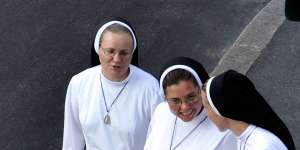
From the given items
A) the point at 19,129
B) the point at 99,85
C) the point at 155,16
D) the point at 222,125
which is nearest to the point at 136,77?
the point at 99,85

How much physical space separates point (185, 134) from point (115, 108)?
67 centimetres

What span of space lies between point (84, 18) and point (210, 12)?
1886mm

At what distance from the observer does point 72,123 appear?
496 centimetres

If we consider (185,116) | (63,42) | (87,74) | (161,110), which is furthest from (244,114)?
(63,42)

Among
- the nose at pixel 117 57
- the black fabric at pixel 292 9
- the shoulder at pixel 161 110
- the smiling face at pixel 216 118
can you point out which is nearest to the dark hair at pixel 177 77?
the smiling face at pixel 216 118

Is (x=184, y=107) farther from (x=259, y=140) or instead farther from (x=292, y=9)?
(x=292, y=9)

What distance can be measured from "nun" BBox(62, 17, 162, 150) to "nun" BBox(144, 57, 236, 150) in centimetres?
29

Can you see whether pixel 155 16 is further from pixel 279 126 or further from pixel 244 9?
pixel 279 126

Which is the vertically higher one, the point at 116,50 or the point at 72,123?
the point at 116,50

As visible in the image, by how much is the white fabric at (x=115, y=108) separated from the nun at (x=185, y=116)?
28cm

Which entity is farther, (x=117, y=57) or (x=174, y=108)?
(x=117, y=57)

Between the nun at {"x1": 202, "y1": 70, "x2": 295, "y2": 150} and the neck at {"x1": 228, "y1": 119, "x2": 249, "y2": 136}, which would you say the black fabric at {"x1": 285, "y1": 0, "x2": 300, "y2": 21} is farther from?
the neck at {"x1": 228, "y1": 119, "x2": 249, "y2": 136}

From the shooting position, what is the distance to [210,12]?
9562mm

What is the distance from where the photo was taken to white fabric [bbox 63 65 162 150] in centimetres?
471
